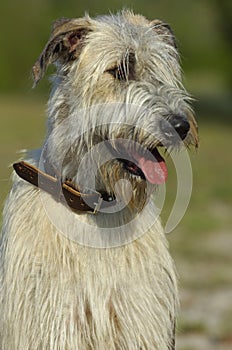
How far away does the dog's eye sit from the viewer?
191 inches

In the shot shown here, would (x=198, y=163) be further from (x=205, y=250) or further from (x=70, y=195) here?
(x=70, y=195)

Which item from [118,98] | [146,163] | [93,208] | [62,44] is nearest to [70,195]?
[93,208]

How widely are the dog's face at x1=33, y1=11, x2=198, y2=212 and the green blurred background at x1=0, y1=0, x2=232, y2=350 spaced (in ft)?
1.33

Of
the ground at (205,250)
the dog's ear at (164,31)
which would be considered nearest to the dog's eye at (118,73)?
the dog's ear at (164,31)

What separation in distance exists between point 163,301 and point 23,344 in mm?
793

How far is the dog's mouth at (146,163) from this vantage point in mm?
4742

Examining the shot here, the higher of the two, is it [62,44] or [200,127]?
[62,44]

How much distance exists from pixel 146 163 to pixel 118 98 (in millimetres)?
372

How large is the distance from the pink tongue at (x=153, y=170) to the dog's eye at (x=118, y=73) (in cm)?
44

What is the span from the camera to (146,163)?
4750mm

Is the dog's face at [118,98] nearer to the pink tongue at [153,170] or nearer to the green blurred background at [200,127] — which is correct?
the pink tongue at [153,170]

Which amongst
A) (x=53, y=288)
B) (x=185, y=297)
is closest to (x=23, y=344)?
(x=53, y=288)

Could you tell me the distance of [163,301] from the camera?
16.7 ft

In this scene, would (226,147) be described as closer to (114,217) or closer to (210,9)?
(210,9)
